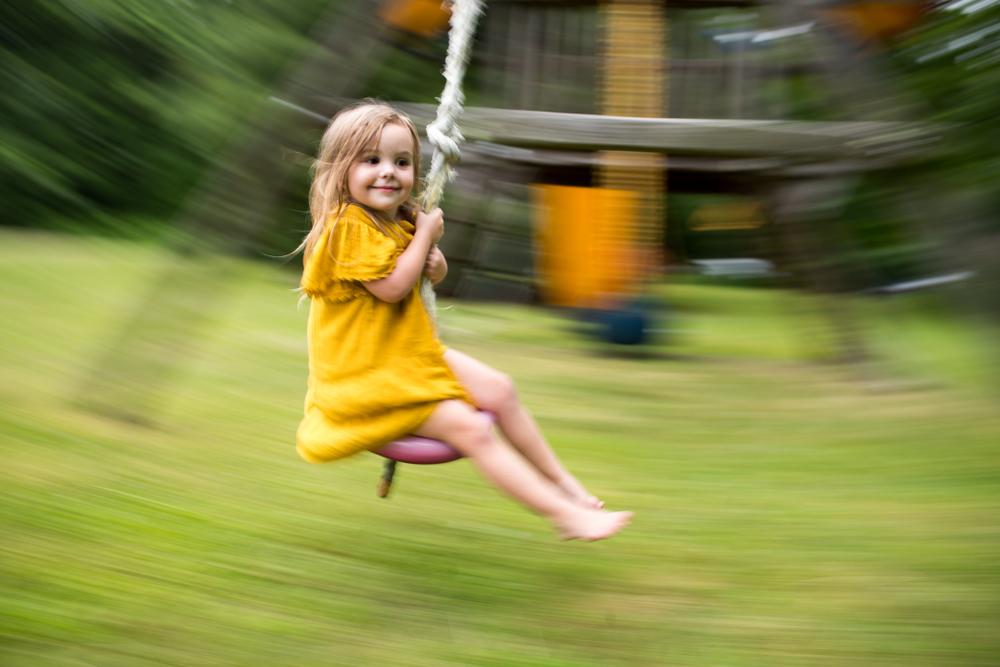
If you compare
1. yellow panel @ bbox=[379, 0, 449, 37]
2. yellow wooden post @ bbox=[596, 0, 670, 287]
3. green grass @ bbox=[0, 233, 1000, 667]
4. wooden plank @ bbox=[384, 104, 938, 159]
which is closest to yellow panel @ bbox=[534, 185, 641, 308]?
green grass @ bbox=[0, 233, 1000, 667]

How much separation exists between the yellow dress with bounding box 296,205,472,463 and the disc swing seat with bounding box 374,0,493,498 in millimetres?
38

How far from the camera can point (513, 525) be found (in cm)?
342

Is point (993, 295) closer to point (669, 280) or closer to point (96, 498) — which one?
point (96, 498)

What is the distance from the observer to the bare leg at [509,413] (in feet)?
9.08

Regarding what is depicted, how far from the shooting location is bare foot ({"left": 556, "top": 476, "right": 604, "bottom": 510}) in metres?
2.79

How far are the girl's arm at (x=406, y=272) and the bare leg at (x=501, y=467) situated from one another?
0.84ft

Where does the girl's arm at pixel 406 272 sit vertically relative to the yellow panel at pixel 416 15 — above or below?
below

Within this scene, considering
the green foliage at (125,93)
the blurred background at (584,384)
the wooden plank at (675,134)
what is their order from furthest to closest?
the green foliage at (125,93) → the wooden plank at (675,134) → the blurred background at (584,384)

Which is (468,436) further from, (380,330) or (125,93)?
(125,93)

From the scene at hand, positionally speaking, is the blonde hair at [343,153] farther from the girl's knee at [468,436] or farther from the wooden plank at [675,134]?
the wooden plank at [675,134]

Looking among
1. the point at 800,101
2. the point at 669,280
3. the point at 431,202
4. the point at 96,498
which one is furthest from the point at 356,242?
the point at 669,280

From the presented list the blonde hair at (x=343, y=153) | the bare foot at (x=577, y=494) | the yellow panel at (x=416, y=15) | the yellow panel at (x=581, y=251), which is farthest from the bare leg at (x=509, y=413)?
the yellow panel at (x=581, y=251)

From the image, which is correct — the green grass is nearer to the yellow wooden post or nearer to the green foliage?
the green foliage

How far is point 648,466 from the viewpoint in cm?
409
